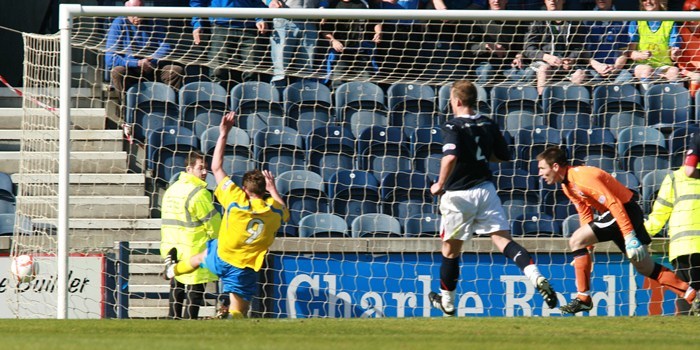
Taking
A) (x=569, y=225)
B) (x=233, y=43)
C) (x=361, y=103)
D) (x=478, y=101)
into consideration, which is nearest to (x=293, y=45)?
(x=233, y=43)

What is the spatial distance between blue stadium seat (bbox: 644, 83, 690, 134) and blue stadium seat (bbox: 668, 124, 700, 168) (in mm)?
127

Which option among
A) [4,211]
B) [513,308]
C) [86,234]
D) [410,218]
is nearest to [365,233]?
[410,218]

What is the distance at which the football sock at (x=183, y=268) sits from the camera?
10039 millimetres

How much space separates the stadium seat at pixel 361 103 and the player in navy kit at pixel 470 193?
371 cm

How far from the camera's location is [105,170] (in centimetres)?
1222

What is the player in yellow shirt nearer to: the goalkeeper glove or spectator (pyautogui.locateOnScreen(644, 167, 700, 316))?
the goalkeeper glove

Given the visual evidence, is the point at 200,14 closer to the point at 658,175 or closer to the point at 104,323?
the point at 104,323

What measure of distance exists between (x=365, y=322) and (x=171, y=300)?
9.82 ft

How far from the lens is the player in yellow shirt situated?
9766mm

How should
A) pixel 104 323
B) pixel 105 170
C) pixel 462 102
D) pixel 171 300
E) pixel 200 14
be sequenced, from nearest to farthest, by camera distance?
pixel 104 323
pixel 462 102
pixel 200 14
pixel 171 300
pixel 105 170

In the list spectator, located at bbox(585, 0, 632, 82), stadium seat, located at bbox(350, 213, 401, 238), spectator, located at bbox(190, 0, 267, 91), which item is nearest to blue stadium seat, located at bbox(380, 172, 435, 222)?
stadium seat, located at bbox(350, 213, 401, 238)

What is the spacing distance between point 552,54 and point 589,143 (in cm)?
99

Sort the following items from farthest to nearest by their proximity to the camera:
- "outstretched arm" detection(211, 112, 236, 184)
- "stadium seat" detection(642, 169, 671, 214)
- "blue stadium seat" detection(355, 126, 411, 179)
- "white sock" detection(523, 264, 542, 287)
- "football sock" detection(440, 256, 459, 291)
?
"blue stadium seat" detection(355, 126, 411, 179)
"stadium seat" detection(642, 169, 671, 214)
"outstretched arm" detection(211, 112, 236, 184)
"football sock" detection(440, 256, 459, 291)
"white sock" detection(523, 264, 542, 287)

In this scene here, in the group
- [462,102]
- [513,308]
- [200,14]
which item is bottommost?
[513,308]
